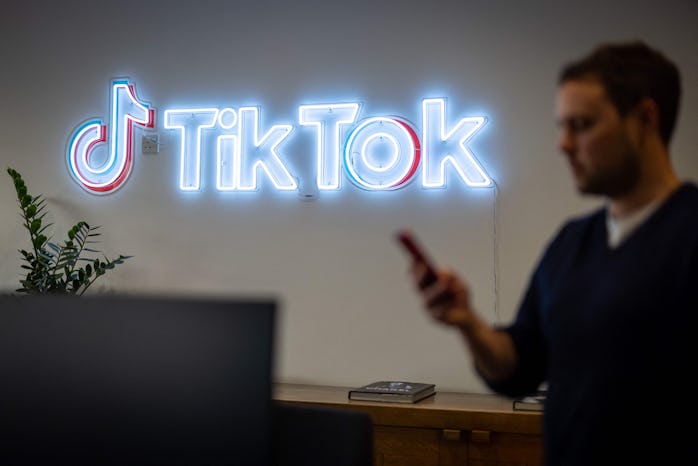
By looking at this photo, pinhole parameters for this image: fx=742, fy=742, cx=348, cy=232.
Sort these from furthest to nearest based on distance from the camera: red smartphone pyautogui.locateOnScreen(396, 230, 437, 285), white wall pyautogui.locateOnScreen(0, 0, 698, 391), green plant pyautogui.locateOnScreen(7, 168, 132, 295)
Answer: green plant pyautogui.locateOnScreen(7, 168, 132, 295), white wall pyautogui.locateOnScreen(0, 0, 698, 391), red smartphone pyautogui.locateOnScreen(396, 230, 437, 285)

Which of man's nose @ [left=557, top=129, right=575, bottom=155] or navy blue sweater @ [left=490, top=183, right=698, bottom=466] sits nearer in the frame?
navy blue sweater @ [left=490, top=183, right=698, bottom=466]

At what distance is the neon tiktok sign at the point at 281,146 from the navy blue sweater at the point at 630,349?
2.19 m

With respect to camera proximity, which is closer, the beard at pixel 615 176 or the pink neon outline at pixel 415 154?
the beard at pixel 615 176

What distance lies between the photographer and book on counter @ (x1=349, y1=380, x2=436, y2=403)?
129 inches

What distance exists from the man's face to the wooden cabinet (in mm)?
1751

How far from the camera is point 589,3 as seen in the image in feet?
12.2

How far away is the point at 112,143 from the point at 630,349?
3.47 m

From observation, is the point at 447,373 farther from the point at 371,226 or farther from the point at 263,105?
the point at 263,105

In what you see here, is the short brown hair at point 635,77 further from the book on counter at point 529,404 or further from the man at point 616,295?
the book on counter at point 529,404

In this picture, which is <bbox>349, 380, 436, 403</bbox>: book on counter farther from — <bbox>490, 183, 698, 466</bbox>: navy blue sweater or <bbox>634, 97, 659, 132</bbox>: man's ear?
<bbox>634, 97, 659, 132</bbox>: man's ear

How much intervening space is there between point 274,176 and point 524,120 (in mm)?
1346

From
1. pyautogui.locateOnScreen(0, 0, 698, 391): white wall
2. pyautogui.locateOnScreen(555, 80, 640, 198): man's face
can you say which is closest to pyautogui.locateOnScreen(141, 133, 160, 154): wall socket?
pyautogui.locateOnScreen(0, 0, 698, 391): white wall

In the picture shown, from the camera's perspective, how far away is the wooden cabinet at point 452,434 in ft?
10.2

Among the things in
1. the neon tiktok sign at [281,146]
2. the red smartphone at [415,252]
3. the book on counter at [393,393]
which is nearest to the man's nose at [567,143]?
the red smartphone at [415,252]
